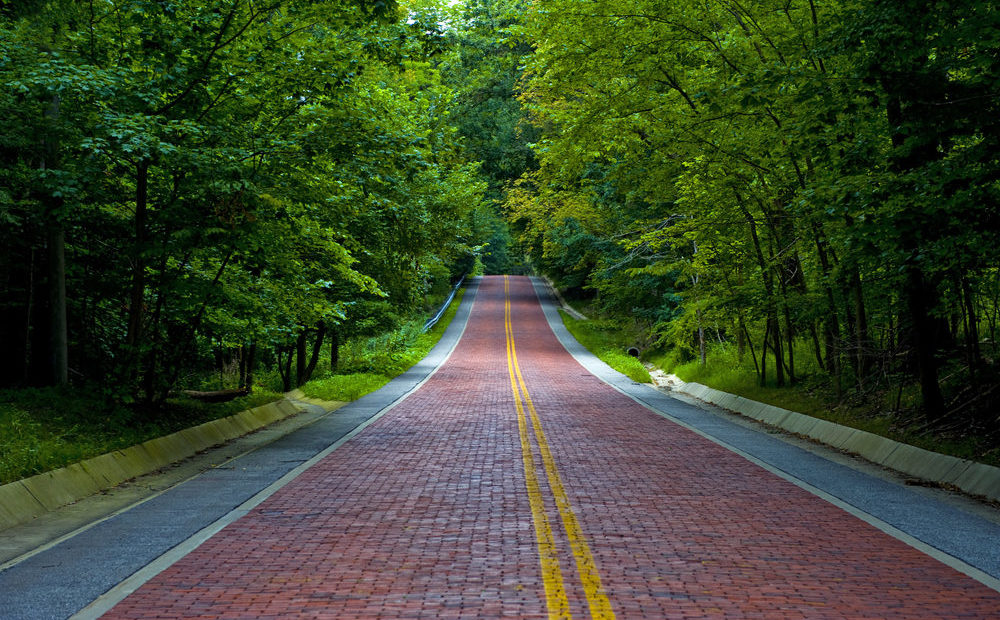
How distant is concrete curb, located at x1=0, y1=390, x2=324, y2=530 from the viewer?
26.1ft

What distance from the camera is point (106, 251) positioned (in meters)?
13.6

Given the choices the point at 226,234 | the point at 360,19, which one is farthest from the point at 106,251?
the point at 360,19

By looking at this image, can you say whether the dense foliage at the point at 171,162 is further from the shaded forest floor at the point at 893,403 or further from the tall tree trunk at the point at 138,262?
the shaded forest floor at the point at 893,403

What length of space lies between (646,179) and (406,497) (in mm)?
13064

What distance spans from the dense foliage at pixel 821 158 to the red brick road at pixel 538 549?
3.68 metres

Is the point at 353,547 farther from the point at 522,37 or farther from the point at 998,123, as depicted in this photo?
the point at 522,37

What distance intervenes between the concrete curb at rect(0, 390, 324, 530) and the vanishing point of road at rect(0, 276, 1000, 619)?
38.0 inches

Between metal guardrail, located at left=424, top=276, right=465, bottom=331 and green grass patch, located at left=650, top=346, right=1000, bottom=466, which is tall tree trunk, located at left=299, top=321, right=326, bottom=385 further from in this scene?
metal guardrail, located at left=424, top=276, right=465, bottom=331

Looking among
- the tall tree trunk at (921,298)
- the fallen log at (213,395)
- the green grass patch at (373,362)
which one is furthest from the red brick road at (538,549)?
the green grass patch at (373,362)

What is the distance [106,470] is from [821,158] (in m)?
10.7

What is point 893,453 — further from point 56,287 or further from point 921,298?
point 56,287

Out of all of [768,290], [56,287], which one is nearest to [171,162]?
[56,287]

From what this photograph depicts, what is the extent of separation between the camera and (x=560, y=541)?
6.71 metres

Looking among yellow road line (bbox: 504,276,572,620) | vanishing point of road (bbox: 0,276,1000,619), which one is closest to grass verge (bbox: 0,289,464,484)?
vanishing point of road (bbox: 0,276,1000,619)
